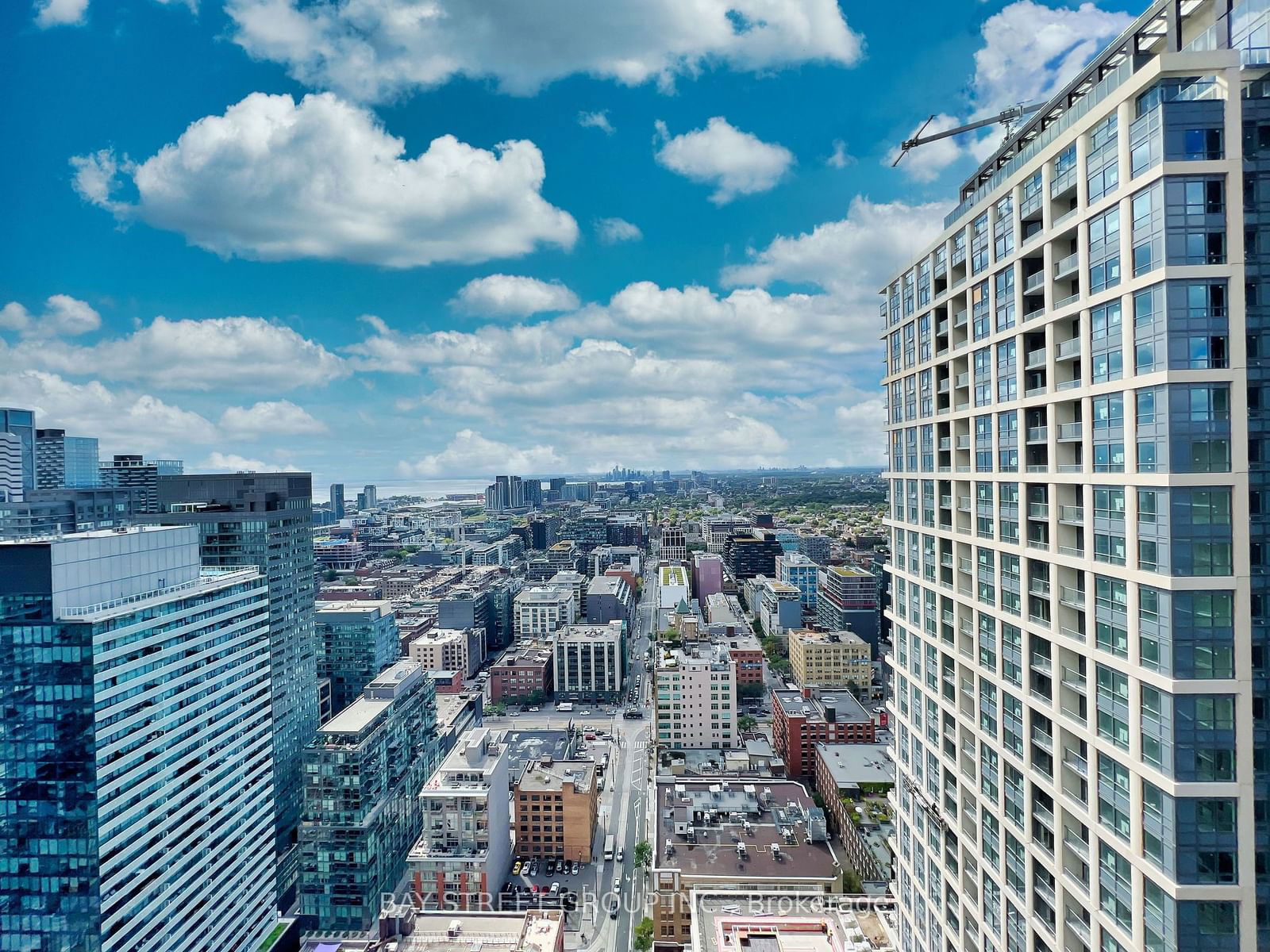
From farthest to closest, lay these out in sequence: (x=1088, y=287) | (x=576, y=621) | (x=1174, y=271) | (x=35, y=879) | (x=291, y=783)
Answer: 1. (x=576, y=621)
2. (x=291, y=783)
3. (x=35, y=879)
4. (x=1088, y=287)
5. (x=1174, y=271)

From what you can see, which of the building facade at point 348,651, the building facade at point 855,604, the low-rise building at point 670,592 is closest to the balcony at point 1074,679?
the building facade at point 348,651

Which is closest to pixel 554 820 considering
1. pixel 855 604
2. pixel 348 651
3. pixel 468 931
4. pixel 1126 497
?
pixel 468 931

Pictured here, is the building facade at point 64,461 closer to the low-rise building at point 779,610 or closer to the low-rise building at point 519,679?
the low-rise building at point 519,679

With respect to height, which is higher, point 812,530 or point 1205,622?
point 1205,622

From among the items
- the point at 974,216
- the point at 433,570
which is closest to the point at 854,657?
the point at 974,216

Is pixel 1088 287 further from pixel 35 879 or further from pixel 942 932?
pixel 35 879

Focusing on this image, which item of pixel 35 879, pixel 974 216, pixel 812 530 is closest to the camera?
pixel 974 216

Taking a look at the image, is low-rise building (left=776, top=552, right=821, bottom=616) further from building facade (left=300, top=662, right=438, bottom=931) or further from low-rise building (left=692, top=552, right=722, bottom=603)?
building facade (left=300, top=662, right=438, bottom=931)

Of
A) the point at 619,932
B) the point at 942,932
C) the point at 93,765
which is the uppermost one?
the point at 93,765
